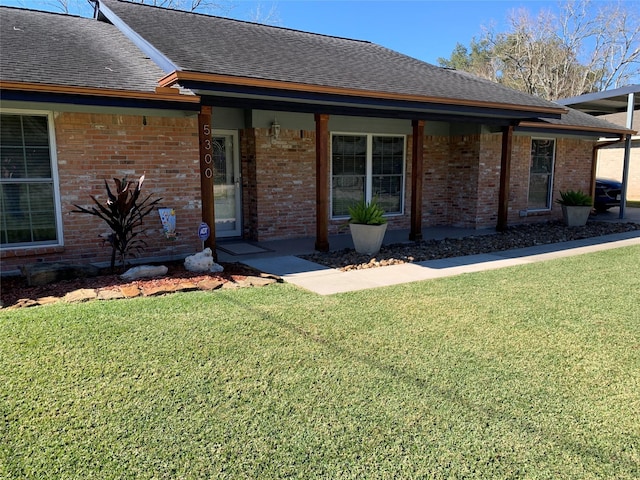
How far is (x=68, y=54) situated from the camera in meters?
7.42

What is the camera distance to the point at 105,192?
7.09 meters

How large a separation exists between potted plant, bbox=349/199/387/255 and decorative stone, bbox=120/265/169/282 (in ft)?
10.8

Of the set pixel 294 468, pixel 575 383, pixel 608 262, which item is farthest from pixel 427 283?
pixel 294 468

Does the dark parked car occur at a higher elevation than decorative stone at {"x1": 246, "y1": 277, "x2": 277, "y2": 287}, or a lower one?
higher

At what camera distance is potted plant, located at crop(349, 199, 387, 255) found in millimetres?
8205

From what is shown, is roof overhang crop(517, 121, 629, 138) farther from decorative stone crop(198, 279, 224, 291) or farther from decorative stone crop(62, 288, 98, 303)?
decorative stone crop(62, 288, 98, 303)

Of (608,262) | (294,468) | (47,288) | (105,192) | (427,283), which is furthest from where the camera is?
(608,262)

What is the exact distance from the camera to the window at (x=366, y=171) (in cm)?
1061

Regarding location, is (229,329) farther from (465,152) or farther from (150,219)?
(465,152)

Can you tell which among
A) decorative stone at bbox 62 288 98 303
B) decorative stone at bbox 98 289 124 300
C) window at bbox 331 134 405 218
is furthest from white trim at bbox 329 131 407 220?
decorative stone at bbox 62 288 98 303

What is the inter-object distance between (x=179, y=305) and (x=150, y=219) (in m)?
2.67

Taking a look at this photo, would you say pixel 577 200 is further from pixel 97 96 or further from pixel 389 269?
pixel 97 96

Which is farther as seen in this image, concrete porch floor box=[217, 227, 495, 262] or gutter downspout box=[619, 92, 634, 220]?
gutter downspout box=[619, 92, 634, 220]

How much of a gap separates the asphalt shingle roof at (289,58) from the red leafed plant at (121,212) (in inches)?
73.7
